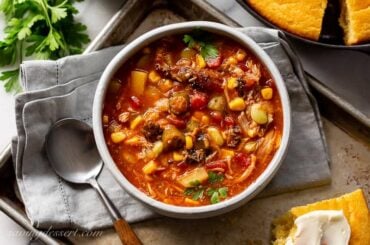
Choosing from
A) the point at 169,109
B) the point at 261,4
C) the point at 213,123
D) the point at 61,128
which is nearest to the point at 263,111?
the point at 213,123

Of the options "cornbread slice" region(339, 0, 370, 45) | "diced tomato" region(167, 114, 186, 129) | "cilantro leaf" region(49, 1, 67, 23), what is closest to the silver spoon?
"diced tomato" region(167, 114, 186, 129)

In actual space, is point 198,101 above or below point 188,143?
above

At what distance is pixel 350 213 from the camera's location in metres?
3.07

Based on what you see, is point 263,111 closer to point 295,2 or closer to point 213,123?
point 213,123

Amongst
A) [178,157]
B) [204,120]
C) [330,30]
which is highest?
[330,30]

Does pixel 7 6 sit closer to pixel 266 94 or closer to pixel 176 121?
pixel 176 121

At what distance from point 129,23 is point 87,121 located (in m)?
0.54

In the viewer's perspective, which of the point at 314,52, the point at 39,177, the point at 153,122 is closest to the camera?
the point at 153,122

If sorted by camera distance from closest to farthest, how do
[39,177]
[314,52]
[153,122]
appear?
[153,122], [39,177], [314,52]

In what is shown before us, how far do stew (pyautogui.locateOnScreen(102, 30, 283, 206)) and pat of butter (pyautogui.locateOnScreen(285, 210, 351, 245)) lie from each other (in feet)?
1.03

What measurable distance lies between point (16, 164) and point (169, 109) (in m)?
0.75

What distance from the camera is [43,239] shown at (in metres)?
3.08

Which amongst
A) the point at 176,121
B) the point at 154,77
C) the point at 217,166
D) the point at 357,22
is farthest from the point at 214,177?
the point at 357,22

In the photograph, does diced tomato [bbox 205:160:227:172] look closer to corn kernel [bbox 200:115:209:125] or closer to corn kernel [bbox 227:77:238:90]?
corn kernel [bbox 200:115:209:125]
